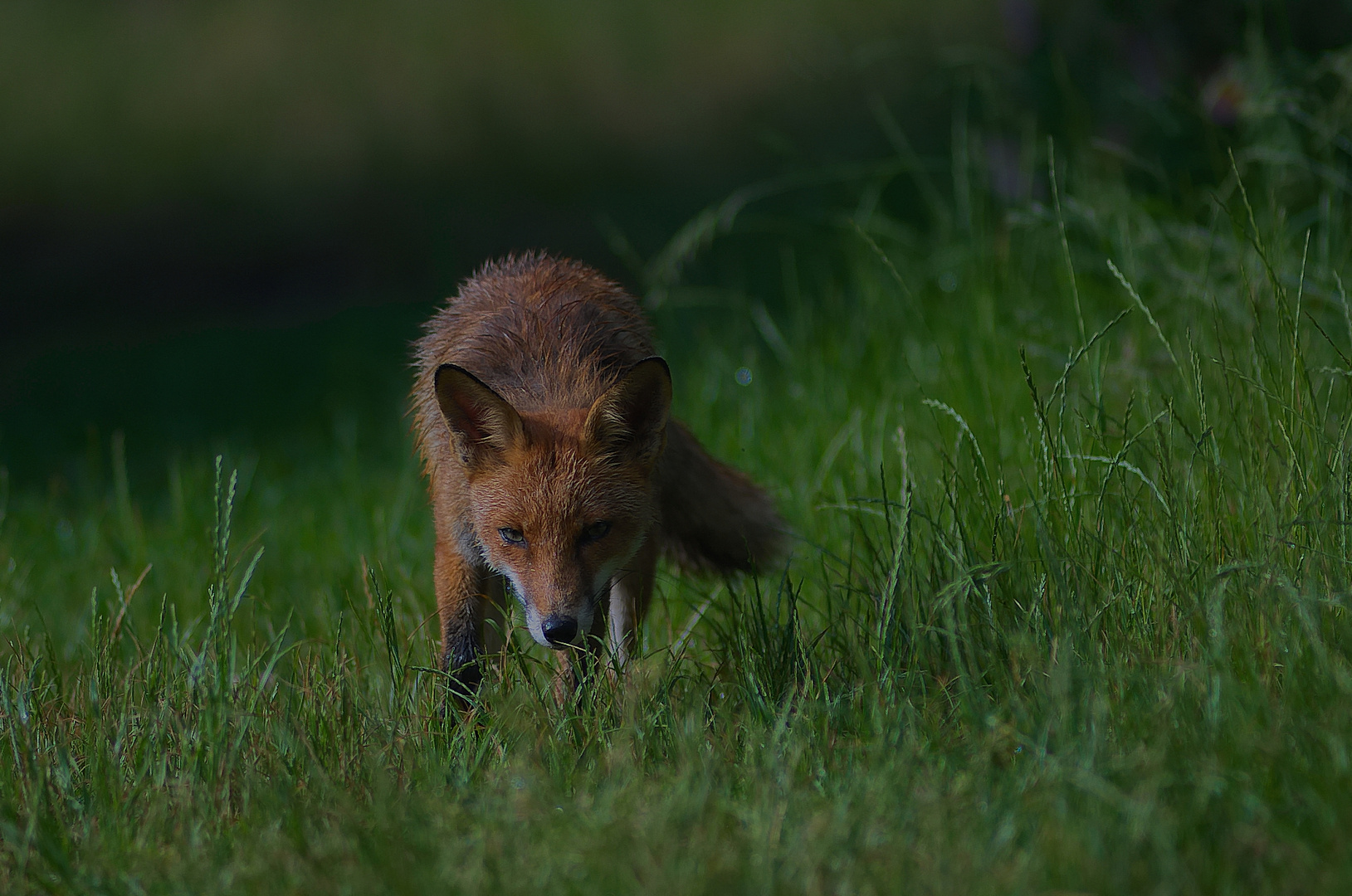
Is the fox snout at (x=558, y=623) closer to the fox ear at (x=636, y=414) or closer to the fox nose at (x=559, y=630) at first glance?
the fox nose at (x=559, y=630)

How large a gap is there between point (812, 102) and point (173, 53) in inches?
311

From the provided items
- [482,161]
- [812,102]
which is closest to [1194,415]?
[812,102]

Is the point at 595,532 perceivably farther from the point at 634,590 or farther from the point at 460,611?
the point at 460,611

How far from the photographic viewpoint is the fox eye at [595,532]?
11.2 ft

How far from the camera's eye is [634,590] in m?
3.75

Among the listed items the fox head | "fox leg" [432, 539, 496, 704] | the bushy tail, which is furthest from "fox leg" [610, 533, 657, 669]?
"fox leg" [432, 539, 496, 704]

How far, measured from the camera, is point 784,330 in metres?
7.75

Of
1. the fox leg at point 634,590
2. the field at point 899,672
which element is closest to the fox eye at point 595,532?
the fox leg at point 634,590

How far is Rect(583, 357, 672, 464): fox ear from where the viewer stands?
3.40 m

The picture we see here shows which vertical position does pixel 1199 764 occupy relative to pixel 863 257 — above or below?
below

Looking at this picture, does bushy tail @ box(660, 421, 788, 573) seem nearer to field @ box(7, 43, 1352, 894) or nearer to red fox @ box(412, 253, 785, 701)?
red fox @ box(412, 253, 785, 701)

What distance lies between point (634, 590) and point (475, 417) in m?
0.76

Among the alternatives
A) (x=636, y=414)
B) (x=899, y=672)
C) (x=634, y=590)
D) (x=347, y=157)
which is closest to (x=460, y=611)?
(x=634, y=590)

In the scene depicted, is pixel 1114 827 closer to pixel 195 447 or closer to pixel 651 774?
pixel 651 774
